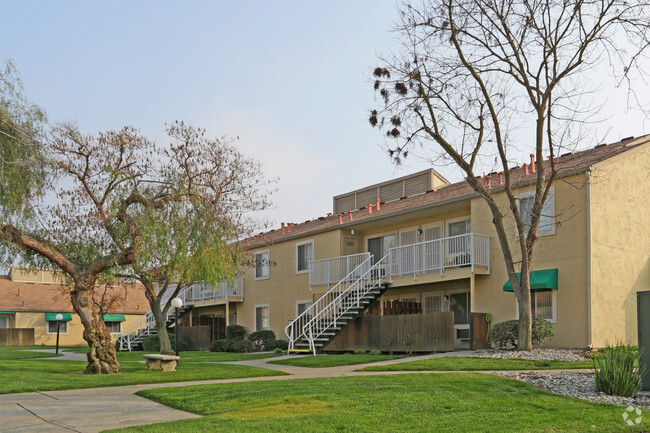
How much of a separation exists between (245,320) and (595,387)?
83.2 feet

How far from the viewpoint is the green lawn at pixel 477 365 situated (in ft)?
47.1

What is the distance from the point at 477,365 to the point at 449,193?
35.1 ft

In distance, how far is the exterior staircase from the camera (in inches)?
923

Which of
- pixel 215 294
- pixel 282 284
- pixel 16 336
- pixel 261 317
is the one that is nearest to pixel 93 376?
pixel 282 284

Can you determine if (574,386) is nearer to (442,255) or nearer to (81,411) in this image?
(81,411)

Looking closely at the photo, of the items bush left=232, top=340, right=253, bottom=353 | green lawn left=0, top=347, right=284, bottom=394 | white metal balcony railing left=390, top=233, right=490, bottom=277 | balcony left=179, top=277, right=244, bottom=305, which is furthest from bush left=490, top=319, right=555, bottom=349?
balcony left=179, top=277, right=244, bottom=305

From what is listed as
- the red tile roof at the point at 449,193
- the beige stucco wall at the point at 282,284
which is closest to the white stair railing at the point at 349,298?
the red tile roof at the point at 449,193

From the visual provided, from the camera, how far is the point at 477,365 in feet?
48.6

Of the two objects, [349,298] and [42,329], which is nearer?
[349,298]

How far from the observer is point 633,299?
66.9 ft

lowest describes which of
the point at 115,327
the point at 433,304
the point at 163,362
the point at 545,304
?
the point at 115,327

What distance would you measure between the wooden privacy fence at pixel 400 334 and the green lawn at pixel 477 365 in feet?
13.1

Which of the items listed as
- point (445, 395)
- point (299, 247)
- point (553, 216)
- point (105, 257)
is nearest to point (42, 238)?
point (105, 257)

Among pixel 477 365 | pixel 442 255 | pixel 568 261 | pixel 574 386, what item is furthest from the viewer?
pixel 442 255
